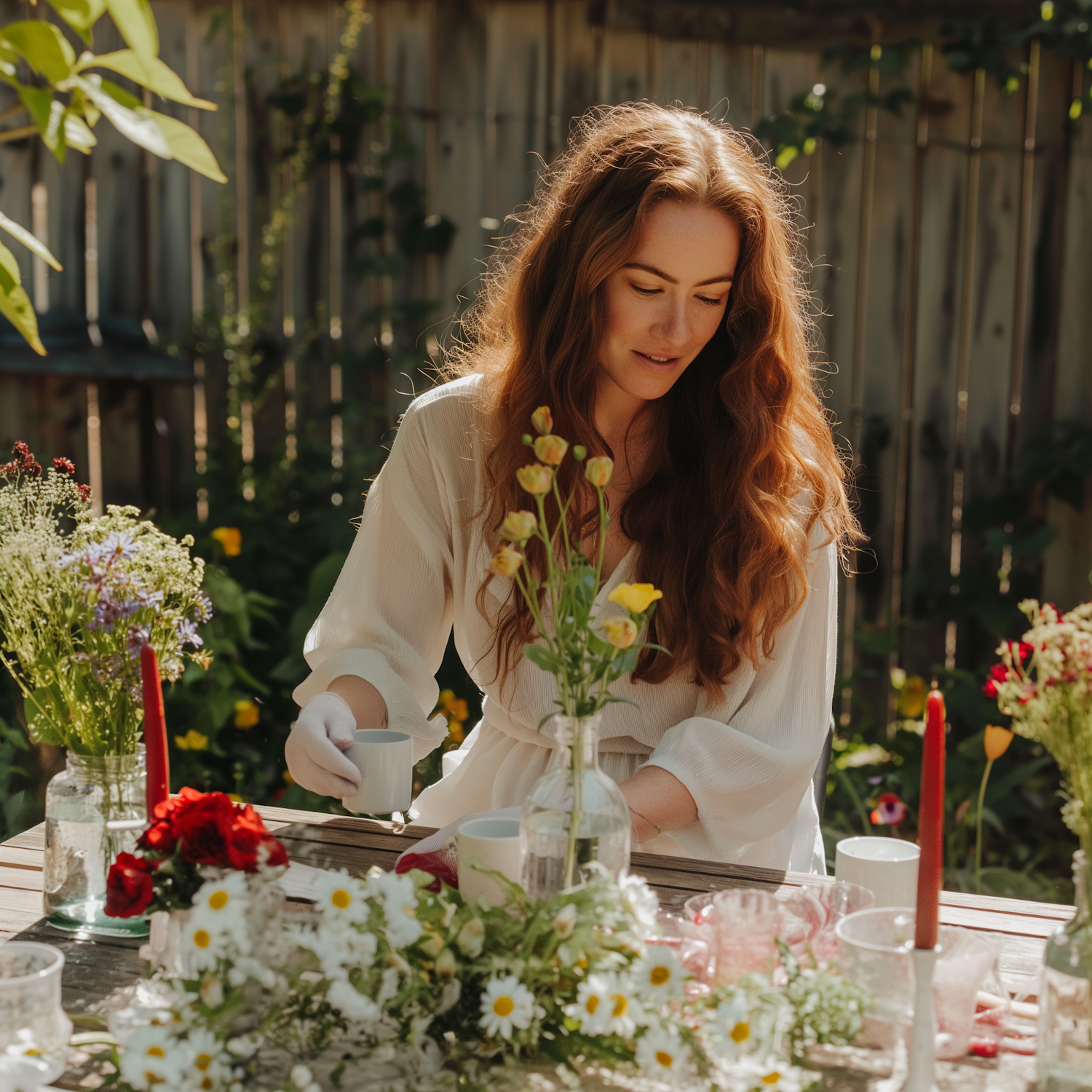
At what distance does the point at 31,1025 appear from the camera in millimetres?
879

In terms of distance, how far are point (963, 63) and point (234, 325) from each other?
1.81 meters

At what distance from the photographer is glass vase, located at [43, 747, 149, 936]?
1.12 metres

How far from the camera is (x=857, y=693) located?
3.00 metres

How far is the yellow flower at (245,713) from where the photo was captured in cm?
253

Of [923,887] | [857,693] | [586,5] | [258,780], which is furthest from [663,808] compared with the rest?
[586,5]

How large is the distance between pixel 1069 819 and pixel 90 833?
840 millimetres

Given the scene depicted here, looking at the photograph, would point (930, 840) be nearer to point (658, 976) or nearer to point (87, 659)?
point (658, 976)

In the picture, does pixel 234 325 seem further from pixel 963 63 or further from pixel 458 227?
pixel 963 63

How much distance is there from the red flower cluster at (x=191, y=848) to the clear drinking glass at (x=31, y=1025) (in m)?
0.07

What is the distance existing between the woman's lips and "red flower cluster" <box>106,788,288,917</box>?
90 centimetres

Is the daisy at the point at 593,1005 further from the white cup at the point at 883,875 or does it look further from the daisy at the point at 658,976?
the white cup at the point at 883,875

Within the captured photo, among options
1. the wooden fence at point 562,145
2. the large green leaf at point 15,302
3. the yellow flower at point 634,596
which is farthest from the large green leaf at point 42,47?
the wooden fence at point 562,145

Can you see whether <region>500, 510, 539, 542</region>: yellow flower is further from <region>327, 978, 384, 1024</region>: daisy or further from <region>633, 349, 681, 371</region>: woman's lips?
<region>633, 349, 681, 371</region>: woman's lips

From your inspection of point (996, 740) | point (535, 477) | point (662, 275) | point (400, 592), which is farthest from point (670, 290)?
point (535, 477)
